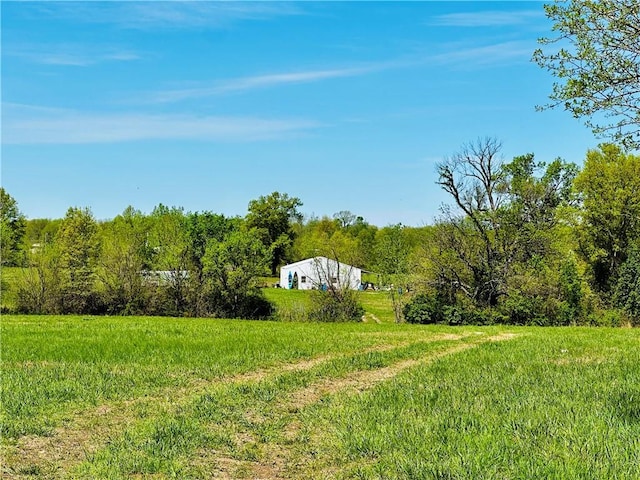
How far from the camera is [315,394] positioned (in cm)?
1084

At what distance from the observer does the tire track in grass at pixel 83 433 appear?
21.9 ft

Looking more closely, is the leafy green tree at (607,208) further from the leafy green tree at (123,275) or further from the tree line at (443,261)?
the leafy green tree at (123,275)

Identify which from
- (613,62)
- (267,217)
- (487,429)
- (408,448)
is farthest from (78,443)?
(267,217)

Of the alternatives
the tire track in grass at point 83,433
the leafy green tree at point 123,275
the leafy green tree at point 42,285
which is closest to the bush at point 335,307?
the leafy green tree at point 123,275

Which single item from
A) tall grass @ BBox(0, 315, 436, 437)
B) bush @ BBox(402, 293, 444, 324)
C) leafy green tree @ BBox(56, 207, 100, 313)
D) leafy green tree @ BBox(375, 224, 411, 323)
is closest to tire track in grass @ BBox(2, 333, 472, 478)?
tall grass @ BBox(0, 315, 436, 437)

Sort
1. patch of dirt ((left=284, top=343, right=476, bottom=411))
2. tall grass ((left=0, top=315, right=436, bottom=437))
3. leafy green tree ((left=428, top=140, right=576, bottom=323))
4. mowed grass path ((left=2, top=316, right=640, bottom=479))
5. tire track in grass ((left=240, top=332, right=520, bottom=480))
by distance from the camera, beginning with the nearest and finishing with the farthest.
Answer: mowed grass path ((left=2, top=316, right=640, bottom=479)) → tire track in grass ((left=240, top=332, right=520, bottom=480)) → tall grass ((left=0, top=315, right=436, bottom=437)) → patch of dirt ((left=284, top=343, right=476, bottom=411)) → leafy green tree ((left=428, top=140, right=576, bottom=323))

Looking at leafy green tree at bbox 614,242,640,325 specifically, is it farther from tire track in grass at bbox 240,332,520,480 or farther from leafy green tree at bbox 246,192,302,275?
leafy green tree at bbox 246,192,302,275

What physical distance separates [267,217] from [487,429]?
274 ft

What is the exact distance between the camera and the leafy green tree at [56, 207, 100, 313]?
4225 centimetres

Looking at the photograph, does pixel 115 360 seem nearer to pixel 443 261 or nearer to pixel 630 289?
pixel 443 261

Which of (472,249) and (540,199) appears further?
(540,199)

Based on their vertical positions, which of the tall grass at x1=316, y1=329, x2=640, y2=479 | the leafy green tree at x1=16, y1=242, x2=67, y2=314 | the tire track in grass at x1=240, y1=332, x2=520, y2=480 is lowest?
the tire track in grass at x1=240, y1=332, x2=520, y2=480

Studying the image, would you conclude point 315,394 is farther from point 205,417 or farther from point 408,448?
point 408,448

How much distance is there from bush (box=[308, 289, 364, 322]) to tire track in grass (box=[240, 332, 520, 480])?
20.0 meters
